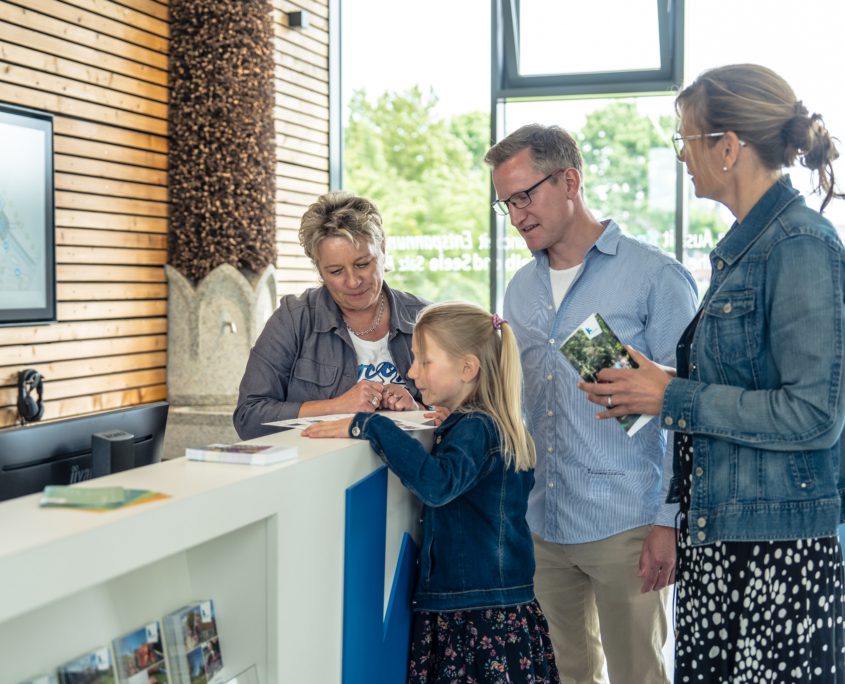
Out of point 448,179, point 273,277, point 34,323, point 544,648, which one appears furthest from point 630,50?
point 544,648

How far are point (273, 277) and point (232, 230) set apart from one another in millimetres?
380

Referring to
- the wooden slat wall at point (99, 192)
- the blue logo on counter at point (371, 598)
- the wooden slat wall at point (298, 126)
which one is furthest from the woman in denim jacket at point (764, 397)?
the wooden slat wall at point (298, 126)

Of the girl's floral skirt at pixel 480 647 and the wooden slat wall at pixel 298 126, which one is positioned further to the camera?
the wooden slat wall at pixel 298 126

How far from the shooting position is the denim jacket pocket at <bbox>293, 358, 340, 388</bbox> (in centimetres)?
259

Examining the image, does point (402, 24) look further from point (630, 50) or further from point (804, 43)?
point (804, 43)

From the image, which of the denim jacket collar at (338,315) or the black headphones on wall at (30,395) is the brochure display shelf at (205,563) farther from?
the black headphones on wall at (30,395)

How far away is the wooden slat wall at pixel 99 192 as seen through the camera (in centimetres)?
458

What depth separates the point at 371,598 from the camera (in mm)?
2053

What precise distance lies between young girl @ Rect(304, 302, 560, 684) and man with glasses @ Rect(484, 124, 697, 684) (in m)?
0.25

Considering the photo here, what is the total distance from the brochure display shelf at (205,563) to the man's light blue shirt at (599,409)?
67cm

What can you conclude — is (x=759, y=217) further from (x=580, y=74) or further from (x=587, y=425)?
(x=580, y=74)

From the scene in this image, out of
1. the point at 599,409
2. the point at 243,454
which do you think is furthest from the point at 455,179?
the point at 243,454

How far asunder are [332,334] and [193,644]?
115cm

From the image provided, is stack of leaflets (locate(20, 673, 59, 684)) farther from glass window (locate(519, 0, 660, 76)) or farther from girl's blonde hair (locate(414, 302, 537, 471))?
glass window (locate(519, 0, 660, 76))
